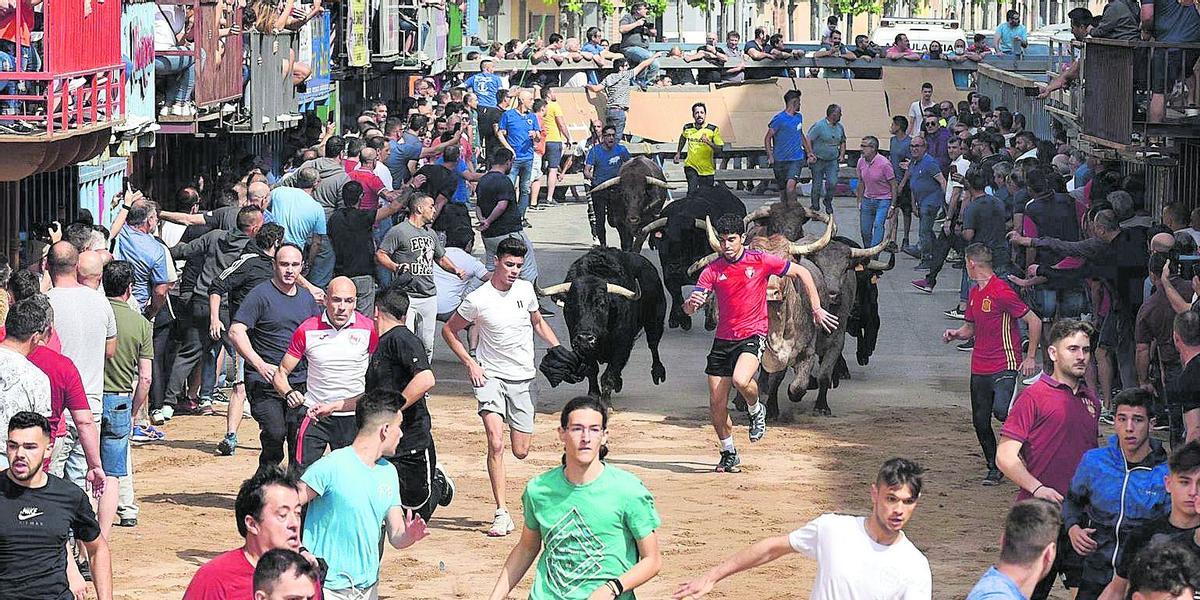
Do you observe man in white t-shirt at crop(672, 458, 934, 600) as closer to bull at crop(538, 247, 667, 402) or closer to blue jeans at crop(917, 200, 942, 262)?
bull at crop(538, 247, 667, 402)

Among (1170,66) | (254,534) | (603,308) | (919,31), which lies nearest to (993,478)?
(603,308)

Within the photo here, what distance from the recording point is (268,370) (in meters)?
10.4

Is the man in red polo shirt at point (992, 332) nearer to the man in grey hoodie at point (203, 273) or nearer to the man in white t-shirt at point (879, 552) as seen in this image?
the man in grey hoodie at point (203, 273)

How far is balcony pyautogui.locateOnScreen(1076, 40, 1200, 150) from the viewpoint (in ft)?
49.6

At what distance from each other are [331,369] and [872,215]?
13.8 metres

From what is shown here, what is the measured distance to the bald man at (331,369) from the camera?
9.71 meters

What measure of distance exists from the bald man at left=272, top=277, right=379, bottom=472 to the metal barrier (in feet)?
31.1

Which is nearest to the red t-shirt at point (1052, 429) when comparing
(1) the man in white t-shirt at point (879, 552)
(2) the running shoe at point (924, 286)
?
(1) the man in white t-shirt at point (879, 552)

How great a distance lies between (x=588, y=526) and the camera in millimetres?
6836

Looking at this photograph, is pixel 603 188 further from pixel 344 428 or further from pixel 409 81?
pixel 409 81

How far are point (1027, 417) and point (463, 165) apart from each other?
46.1 ft

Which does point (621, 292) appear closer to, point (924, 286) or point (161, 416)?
point (161, 416)

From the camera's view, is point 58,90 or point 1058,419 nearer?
point 1058,419

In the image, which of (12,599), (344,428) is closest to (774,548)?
(12,599)
